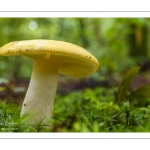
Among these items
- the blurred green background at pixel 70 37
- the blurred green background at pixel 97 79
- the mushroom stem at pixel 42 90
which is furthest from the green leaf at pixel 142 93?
the blurred green background at pixel 70 37

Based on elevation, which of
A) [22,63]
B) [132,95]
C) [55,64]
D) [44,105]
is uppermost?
[22,63]

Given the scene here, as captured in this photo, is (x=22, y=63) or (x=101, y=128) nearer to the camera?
(x=101, y=128)

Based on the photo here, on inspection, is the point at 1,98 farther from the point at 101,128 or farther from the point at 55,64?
the point at 101,128

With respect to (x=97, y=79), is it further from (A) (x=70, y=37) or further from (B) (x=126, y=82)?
(A) (x=70, y=37)

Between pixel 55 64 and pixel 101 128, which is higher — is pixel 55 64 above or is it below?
above

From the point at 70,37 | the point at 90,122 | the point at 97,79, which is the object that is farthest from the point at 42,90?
the point at 70,37

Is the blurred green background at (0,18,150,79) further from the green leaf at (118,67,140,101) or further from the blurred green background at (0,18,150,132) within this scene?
the green leaf at (118,67,140,101)
